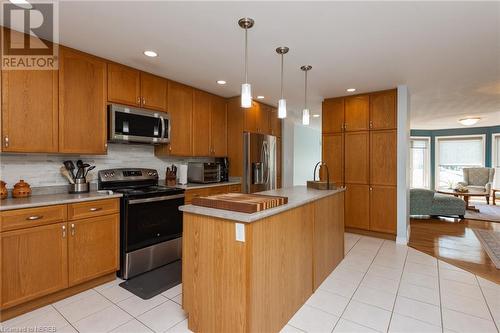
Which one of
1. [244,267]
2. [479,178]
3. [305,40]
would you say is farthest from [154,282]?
[479,178]

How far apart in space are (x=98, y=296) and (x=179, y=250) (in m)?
1.02

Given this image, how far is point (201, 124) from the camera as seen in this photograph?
159 inches

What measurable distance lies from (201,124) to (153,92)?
917mm

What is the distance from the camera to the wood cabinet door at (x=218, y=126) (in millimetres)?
4254

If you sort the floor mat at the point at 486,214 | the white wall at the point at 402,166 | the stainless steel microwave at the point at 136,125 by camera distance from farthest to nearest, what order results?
the floor mat at the point at 486,214 < the white wall at the point at 402,166 < the stainless steel microwave at the point at 136,125

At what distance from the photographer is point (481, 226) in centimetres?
482

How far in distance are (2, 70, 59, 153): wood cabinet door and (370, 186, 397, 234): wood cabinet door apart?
Result: 430 centimetres

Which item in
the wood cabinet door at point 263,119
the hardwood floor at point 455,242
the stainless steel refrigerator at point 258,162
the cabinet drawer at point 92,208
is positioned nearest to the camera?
the cabinet drawer at point 92,208

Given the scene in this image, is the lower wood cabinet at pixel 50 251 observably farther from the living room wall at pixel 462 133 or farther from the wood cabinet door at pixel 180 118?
the living room wall at pixel 462 133

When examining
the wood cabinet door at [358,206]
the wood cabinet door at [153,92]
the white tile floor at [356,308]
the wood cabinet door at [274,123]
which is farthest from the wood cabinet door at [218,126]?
the white tile floor at [356,308]

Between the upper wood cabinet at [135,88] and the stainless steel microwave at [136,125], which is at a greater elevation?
the upper wood cabinet at [135,88]

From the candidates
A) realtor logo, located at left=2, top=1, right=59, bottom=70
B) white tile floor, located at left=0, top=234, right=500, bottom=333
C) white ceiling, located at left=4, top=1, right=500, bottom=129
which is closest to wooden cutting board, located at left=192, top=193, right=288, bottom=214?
white tile floor, located at left=0, top=234, right=500, bottom=333

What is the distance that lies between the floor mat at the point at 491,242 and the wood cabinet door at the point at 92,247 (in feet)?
14.3

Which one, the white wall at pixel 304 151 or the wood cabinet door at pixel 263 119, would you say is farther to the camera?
the white wall at pixel 304 151
